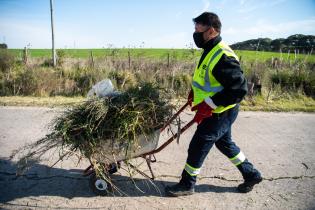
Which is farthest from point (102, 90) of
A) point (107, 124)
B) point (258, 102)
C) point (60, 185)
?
point (258, 102)

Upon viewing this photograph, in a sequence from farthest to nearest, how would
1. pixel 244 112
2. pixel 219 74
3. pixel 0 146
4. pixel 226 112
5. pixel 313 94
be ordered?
pixel 313 94 → pixel 244 112 → pixel 0 146 → pixel 226 112 → pixel 219 74

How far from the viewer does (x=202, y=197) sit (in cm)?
399

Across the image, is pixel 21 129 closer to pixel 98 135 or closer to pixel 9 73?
pixel 98 135

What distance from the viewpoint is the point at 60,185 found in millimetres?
4227

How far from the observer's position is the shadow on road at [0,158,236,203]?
4012mm

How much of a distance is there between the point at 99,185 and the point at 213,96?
174 centimetres

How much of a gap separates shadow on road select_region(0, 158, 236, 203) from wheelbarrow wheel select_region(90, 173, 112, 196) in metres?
0.10

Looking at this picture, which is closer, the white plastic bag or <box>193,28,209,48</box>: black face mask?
<box>193,28,209,48</box>: black face mask

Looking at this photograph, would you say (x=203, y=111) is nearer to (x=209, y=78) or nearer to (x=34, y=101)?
(x=209, y=78)

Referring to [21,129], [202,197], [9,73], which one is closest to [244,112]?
[202,197]

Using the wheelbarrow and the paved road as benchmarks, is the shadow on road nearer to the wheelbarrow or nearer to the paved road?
the paved road

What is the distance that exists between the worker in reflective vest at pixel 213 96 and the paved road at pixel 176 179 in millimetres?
273

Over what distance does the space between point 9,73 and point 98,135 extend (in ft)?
28.3

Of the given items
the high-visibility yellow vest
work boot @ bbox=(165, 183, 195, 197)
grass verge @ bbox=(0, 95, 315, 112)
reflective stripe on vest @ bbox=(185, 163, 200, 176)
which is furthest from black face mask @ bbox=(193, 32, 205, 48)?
grass verge @ bbox=(0, 95, 315, 112)
